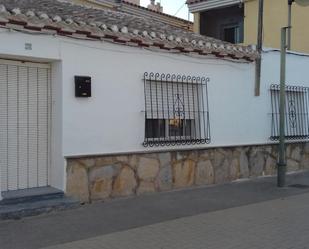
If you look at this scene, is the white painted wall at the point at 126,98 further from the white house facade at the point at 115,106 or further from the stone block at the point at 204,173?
the stone block at the point at 204,173

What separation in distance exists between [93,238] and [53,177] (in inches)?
87.9

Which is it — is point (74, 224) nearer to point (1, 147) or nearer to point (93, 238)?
point (93, 238)

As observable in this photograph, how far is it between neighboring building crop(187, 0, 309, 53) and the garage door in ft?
33.0

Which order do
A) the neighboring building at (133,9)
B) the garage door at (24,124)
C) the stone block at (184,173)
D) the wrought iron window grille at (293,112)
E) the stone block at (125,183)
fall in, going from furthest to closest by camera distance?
the neighboring building at (133,9) → the wrought iron window grille at (293,112) → the stone block at (184,173) → the stone block at (125,183) → the garage door at (24,124)

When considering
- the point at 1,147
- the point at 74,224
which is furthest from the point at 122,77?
the point at 74,224

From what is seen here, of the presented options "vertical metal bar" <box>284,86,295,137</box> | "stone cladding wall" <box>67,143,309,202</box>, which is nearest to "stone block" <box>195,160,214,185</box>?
"stone cladding wall" <box>67,143,309,202</box>

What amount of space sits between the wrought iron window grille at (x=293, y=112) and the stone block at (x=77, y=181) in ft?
17.9

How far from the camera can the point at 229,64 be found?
1105cm

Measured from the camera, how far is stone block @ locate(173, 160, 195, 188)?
32.3ft

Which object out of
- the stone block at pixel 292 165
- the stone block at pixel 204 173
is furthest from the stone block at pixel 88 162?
the stone block at pixel 292 165

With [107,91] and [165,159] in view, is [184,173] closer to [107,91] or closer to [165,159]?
[165,159]

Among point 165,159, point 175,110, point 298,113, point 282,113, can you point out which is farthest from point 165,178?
point 298,113

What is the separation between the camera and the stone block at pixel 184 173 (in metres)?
9.84

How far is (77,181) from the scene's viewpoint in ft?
27.1
